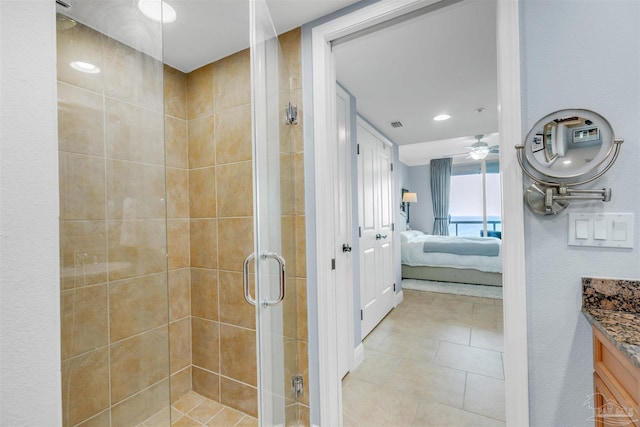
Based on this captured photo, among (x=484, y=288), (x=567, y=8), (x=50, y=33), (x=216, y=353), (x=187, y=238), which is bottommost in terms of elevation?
(x=484, y=288)

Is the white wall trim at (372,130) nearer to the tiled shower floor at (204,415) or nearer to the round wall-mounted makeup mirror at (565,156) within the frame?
the round wall-mounted makeup mirror at (565,156)

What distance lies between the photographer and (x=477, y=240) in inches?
188

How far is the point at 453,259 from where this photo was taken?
4.68m

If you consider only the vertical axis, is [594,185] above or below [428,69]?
below

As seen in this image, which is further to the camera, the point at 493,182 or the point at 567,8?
the point at 493,182

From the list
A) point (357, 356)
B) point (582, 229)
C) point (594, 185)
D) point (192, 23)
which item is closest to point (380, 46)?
Answer: point (192, 23)

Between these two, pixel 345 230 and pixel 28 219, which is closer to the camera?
pixel 28 219

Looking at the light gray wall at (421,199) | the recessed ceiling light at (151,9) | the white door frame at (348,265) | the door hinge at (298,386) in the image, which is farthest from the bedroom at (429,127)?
the light gray wall at (421,199)

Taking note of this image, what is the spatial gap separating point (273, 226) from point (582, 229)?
122 cm

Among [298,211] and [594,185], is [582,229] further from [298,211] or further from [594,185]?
[298,211]

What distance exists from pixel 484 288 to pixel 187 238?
14.9ft

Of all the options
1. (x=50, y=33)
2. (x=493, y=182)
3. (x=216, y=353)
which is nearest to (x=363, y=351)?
(x=216, y=353)

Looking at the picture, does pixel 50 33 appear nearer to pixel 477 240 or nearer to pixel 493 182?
pixel 477 240

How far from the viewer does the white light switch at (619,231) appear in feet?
3.13
